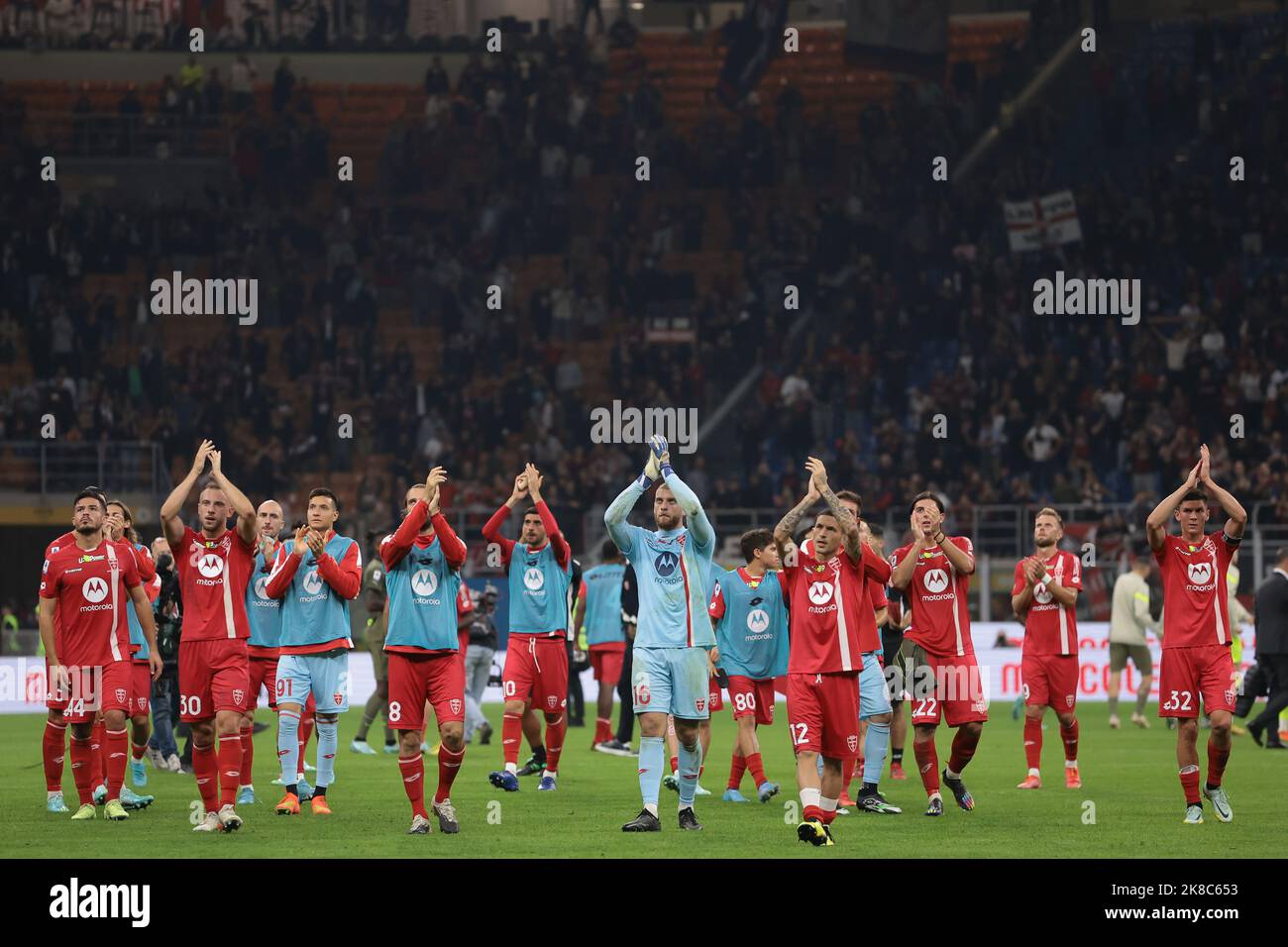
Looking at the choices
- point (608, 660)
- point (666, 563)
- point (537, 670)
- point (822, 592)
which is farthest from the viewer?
point (608, 660)

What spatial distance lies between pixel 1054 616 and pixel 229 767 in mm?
7514

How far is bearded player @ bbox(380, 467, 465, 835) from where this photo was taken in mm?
12594

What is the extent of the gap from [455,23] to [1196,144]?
16.7m

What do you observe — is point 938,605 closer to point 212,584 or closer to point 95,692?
point 212,584

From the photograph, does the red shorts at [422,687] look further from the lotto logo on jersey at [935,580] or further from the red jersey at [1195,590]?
the red jersey at [1195,590]

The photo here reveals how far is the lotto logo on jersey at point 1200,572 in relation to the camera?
1354 centimetres

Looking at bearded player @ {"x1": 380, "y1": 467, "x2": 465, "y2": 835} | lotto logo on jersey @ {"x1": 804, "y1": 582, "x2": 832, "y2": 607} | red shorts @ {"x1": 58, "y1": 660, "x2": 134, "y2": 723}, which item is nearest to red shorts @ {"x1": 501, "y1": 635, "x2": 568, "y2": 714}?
bearded player @ {"x1": 380, "y1": 467, "x2": 465, "y2": 835}

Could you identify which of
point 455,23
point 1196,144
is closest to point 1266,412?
point 1196,144

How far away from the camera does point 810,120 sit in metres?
41.7

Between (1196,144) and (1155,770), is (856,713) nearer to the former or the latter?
(1155,770)

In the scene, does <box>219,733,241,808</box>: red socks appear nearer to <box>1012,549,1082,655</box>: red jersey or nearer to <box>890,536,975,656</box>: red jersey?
<box>890,536,975,656</box>: red jersey

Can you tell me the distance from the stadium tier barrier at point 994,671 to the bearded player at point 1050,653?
989cm


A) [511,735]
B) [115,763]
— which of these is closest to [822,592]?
[511,735]

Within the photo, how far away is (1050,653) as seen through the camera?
635 inches
